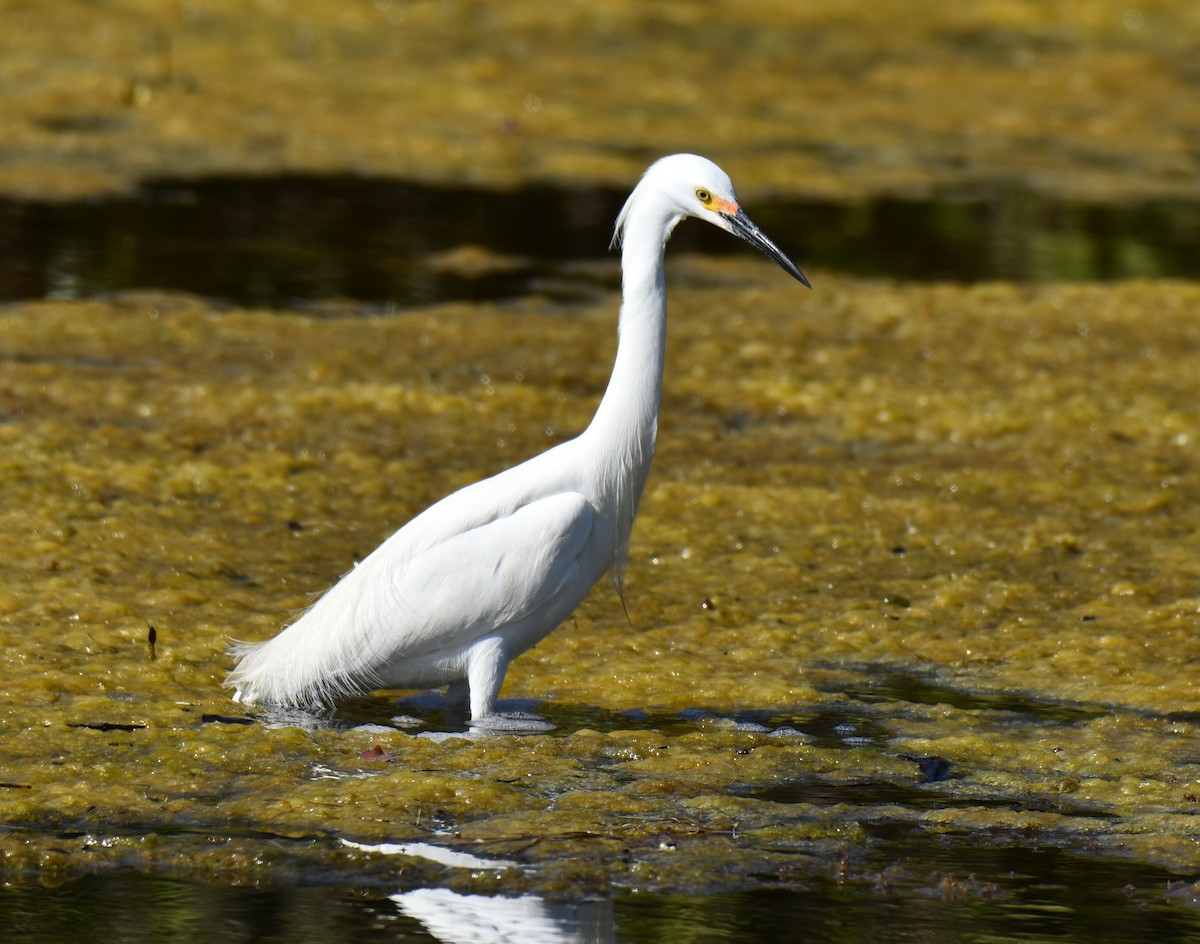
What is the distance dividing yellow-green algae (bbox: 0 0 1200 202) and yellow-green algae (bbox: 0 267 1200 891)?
3.65m

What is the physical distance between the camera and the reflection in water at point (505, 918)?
13.6 ft

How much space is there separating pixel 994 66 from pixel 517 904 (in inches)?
592

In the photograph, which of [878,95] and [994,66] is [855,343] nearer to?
[878,95]

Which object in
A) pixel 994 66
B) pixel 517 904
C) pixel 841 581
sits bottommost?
pixel 517 904

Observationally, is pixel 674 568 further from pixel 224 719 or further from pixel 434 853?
pixel 434 853

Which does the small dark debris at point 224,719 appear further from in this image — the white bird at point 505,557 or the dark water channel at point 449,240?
the dark water channel at point 449,240

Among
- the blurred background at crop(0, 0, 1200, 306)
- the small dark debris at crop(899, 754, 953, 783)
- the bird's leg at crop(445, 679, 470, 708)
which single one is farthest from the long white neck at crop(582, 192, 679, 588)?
the blurred background at crop(0, 0, 1200, 306)

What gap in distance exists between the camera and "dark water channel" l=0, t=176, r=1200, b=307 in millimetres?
11227

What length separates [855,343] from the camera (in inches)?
405

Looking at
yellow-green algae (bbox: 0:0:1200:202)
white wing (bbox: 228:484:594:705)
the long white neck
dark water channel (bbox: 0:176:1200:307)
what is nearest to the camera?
white wing (bbox: 228:484:594:705)

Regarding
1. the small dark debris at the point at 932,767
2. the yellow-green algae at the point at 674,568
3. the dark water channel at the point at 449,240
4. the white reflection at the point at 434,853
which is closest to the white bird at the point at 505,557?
the yellow-green algae at the point at 674,568

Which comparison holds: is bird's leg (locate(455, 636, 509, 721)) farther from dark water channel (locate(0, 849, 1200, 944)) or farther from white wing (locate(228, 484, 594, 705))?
dark water channel (locate(0, 849, 1200, 944))

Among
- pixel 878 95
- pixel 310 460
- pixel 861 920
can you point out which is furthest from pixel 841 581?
pixel 878 95

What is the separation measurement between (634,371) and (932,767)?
1.35 meters
